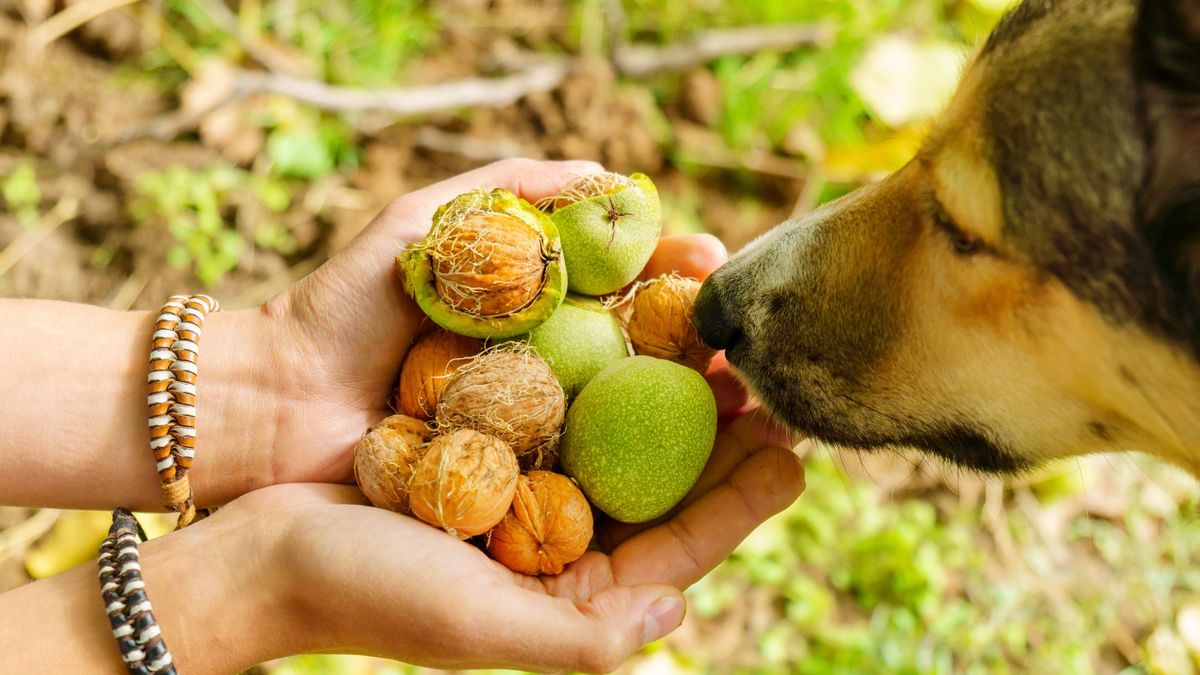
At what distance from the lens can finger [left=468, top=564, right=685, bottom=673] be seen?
5.54ft

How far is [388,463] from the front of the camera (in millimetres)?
1997

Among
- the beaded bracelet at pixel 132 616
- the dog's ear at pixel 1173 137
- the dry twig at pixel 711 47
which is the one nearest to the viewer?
the dog's ear at pixel 1173 137

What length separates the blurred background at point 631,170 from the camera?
3.46m

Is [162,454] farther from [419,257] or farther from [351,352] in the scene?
[419,257]

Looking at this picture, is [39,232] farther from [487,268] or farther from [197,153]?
[487,268]

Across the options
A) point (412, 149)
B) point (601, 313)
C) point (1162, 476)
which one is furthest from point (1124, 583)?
point (412, 149)

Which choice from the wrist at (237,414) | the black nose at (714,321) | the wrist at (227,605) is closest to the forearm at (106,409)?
the wrist at (237,414)

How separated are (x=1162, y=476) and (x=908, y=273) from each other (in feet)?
9.28

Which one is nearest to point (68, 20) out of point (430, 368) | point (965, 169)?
point (430, 368)

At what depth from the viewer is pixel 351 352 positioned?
2262 millimetres

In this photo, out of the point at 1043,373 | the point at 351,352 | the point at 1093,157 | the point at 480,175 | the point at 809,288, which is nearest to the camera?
the point at 1093,157

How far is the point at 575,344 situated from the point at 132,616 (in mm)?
1125

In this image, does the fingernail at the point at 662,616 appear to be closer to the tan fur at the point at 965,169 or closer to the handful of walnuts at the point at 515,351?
the handful of walnuts at the point at 515,351

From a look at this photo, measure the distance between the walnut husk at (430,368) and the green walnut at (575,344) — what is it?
162 millimetres
